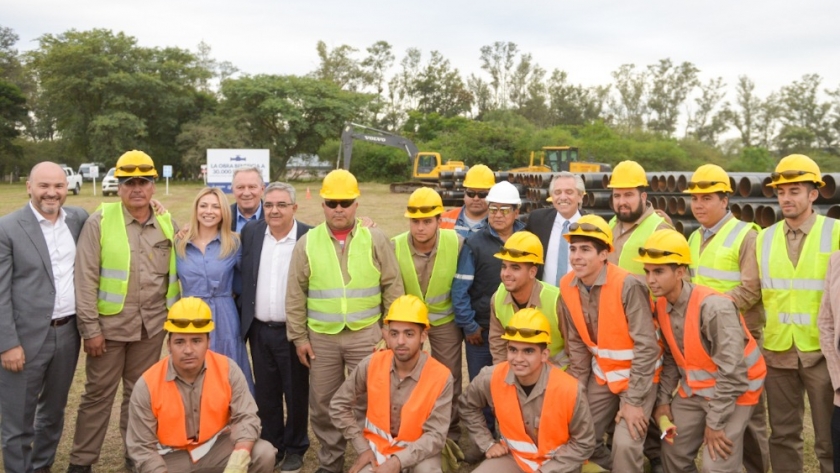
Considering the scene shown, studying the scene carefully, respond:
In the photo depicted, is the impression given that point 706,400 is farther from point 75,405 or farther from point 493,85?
point 493,85

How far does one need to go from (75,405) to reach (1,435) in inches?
85.1

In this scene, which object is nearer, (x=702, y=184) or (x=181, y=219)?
(x=702, y=184)

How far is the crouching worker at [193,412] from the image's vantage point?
461 cm

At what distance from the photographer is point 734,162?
145 ft

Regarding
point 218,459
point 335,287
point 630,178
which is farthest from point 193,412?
point 630,178

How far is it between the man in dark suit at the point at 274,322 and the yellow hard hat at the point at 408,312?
120 cm

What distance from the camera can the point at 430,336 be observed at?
19.8 feet

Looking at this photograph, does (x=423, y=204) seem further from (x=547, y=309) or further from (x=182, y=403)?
→ (x=182, y=403)

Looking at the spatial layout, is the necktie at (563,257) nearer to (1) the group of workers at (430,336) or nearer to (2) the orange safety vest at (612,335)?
(1) the group of workers at (430,336)

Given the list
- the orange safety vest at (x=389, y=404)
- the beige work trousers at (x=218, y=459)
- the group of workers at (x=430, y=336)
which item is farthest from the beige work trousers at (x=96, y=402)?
the orange safety vest at (x=389, y=404)

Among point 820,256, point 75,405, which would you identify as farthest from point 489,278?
point 75,405

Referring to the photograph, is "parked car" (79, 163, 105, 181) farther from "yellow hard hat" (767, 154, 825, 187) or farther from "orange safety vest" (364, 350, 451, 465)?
"yellow hard hat" (767, 154, 825, 187)

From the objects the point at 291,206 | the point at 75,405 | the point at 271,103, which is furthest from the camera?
the point at 271,103

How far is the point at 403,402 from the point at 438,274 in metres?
1.30
